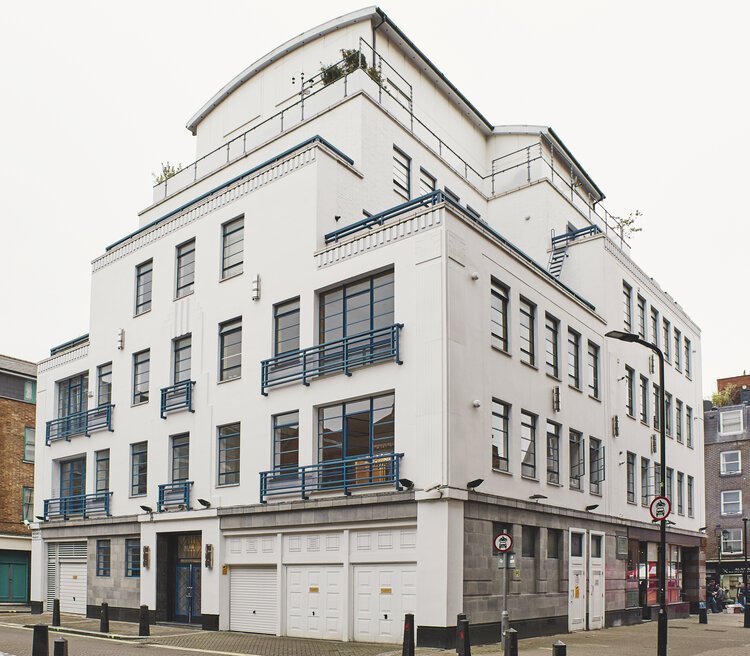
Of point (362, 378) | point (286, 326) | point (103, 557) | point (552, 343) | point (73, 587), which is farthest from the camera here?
point (73, 587)

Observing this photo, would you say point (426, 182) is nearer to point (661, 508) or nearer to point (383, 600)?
point (383, 600)

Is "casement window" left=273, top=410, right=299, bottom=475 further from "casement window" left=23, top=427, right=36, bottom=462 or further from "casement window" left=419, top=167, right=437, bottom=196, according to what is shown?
"casement window" left=23, top=427, right=36, bottom=462

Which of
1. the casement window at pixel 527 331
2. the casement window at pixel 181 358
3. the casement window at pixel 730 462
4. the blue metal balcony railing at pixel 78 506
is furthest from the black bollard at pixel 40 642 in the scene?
the casement window at pixel 730 462

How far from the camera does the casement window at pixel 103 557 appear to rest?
108 ft

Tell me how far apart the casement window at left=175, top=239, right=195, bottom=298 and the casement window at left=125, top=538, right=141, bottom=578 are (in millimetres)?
8705

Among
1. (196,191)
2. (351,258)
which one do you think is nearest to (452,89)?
(196,191)

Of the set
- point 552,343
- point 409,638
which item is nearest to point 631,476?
point 552,343

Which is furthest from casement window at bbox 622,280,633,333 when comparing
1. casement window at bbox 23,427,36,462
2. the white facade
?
casement window at bbox 23,427,36,462

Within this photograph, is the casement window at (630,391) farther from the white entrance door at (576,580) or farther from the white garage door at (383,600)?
the white garage door at (383,600)

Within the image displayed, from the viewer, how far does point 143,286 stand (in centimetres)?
3359

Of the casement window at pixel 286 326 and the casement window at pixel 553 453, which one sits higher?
the casement window at pixel 286 326

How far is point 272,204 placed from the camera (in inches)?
1105

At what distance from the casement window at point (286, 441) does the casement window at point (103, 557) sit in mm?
9946

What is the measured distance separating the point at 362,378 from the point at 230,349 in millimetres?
6425
